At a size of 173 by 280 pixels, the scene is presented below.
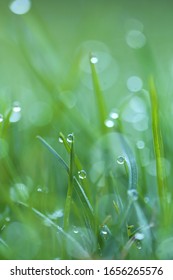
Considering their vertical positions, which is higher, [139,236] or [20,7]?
[20,7]

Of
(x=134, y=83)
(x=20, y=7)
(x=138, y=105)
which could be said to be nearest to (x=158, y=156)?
(x=138, y=105)

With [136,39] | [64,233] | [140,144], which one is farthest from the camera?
[136,39]

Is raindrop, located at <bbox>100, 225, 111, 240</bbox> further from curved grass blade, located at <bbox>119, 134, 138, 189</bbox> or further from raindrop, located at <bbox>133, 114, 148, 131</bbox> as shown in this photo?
raindrop, located at <bbox>133, 114, 148, 131</bbox>

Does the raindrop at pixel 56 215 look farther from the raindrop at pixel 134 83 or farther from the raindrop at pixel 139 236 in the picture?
the raindrop at pixel 134 83

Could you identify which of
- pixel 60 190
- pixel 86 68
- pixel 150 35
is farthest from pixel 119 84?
pixel 60 190

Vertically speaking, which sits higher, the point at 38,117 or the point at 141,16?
the point at 141,16

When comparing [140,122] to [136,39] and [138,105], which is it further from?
[136,39]

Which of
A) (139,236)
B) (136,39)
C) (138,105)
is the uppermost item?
(136,39)

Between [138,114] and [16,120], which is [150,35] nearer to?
[138,114]
